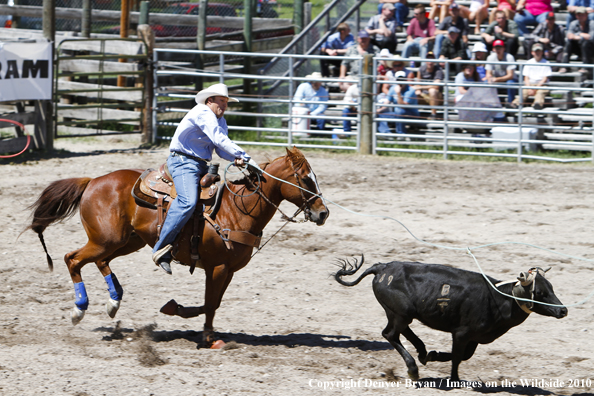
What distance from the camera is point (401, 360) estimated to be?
5.79m

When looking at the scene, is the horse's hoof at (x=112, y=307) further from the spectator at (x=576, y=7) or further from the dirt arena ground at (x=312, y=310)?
the spectator at (x=576, y=7)

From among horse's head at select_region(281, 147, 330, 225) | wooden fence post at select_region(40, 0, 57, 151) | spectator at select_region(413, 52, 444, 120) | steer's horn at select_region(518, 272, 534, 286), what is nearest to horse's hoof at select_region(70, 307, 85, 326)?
horse's head at select_region(281, 147, 330, 225)

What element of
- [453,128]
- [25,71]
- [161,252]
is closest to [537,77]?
[453,128]

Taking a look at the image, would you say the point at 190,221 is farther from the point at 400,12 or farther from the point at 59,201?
the point at 400,12

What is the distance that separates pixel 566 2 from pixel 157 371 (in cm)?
1480

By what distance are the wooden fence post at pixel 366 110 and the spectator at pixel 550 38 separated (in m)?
3.49

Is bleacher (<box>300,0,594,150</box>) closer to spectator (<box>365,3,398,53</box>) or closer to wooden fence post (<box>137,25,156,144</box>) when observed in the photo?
spectator (<box>365,3,398,53</box>)

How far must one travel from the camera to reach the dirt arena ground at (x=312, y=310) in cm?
528

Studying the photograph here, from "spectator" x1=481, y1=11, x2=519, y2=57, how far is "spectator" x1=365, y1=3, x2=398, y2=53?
2168mm

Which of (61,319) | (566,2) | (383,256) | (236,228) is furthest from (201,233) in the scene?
(566,2)

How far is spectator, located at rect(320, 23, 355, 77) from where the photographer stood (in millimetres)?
16844

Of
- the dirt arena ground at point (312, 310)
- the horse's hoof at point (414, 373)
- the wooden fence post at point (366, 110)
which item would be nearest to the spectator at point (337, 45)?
the wooden fence post at point (366, 110)

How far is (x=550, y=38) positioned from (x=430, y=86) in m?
2.83

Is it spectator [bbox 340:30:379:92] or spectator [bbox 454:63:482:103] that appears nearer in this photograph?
spectator [bbox 454:63:482:103]
